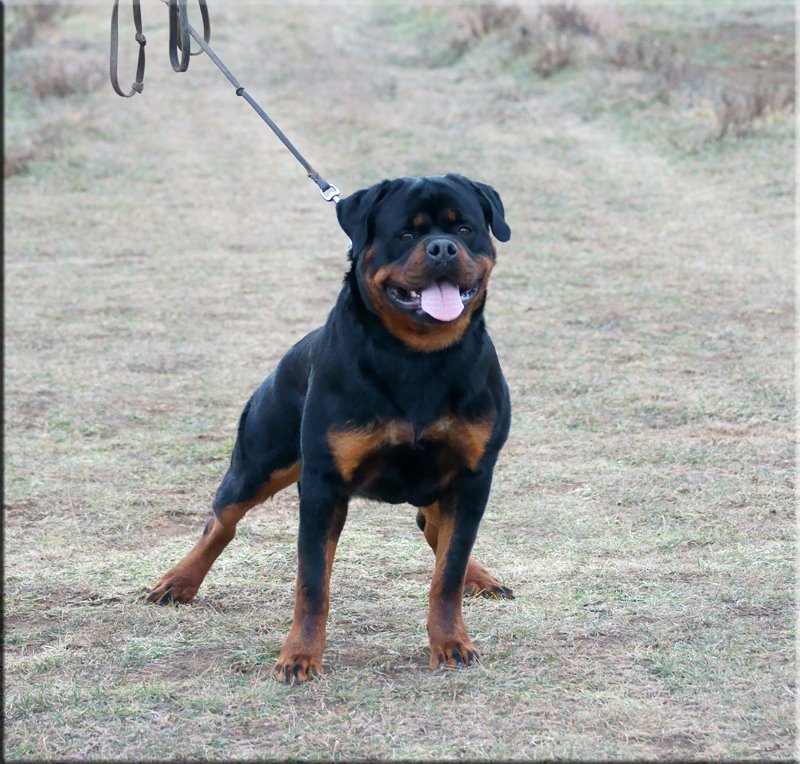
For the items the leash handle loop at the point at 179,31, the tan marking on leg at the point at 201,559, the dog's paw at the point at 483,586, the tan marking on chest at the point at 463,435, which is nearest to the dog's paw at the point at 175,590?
the tan marking on leg at the point at 201,559

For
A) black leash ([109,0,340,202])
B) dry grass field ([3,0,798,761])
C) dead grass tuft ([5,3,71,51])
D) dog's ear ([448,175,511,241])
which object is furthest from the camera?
dead grass tuft ([5,3,71,51])

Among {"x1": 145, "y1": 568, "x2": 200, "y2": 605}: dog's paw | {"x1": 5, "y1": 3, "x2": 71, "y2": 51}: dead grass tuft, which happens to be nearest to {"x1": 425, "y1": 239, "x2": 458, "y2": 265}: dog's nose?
{"x1": 145, "y1": 568, "x2": 200, "y2": 605}: dog's paw

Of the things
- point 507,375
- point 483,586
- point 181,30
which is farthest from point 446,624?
point 507,375

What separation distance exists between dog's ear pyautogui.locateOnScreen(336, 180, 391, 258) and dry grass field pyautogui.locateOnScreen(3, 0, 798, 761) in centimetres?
129

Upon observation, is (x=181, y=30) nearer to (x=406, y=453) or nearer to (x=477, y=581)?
(x=406, y=453)

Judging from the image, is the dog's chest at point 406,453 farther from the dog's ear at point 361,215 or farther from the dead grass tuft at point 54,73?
the dead grass tuft at point 54,73

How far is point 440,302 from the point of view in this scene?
3.47m

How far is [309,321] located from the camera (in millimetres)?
9070

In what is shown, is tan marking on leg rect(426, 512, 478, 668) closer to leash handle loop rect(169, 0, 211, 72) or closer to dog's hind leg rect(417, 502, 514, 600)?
dog's hind leg rect(417, 502, 514, 600)

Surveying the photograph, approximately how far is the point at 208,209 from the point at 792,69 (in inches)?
340

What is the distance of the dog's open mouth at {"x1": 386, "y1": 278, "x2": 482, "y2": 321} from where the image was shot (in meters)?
3.46

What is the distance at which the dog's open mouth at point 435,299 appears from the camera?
346 cm

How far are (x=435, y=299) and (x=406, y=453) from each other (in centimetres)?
46

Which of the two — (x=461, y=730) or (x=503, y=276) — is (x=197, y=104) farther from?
(x=461, y=730)
